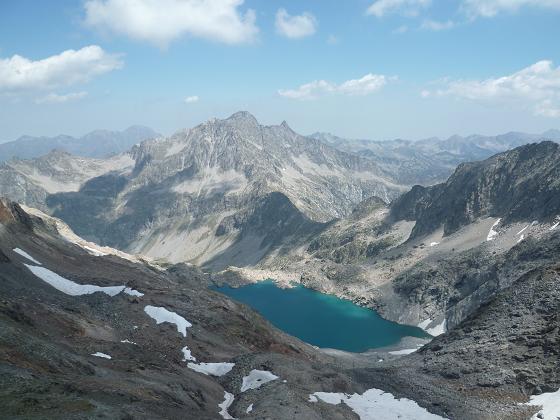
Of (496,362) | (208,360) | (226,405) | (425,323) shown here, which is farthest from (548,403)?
(425,323)

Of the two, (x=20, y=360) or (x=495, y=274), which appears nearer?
(x=20, y=360)

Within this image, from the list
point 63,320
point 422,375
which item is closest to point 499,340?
point 422,375

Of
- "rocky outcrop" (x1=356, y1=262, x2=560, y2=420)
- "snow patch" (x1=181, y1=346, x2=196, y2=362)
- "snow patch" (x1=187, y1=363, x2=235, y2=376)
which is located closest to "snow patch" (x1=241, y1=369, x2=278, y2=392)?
"snow patch" (x1=187, y1=363, x2=235, y2=376)

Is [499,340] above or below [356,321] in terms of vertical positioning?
above

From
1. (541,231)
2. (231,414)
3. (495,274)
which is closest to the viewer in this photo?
(231,414)

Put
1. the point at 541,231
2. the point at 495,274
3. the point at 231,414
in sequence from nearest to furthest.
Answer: the point at 231,414 → the point at 495,274 → the point at 541,231

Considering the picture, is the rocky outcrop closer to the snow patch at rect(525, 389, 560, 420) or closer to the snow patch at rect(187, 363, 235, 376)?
the snow patch at rect(525, 389, 560, 420)

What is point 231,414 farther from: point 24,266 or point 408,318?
point 408,318
